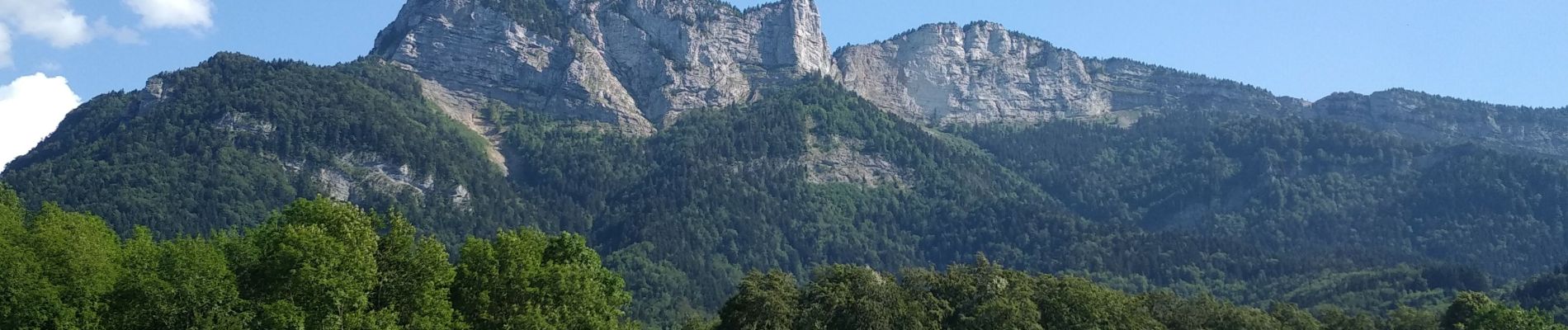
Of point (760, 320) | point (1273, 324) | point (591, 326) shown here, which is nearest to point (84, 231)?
point (591, 326)

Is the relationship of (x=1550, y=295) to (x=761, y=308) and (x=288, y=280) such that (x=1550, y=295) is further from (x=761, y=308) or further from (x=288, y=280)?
(x=288, y=280)

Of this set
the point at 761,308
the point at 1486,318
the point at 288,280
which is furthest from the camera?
the point at 1486,318

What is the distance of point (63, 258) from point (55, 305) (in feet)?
20.1

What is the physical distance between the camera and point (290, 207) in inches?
2539

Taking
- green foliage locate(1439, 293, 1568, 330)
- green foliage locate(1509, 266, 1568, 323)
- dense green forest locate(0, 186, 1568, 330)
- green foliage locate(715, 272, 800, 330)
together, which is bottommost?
green foliage locate(1509, 266, 1568, 323)

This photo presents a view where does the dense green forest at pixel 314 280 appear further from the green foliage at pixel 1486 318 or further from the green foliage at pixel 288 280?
the green foliage at pixel 1486 318

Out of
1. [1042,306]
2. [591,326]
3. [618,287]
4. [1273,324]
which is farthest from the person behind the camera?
[1273,324]

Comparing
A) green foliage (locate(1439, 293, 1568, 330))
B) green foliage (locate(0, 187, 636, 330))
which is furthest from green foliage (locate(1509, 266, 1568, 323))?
green foliage (locate(0, 187, 636, 330))

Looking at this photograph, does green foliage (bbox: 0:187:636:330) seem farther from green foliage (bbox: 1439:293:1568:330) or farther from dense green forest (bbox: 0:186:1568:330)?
green foliage (bbox: 1439:293:1568:330)

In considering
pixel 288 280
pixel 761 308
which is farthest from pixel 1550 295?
pixel 288 280

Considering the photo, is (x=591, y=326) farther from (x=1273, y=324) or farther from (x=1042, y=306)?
(x=1273, y=324)

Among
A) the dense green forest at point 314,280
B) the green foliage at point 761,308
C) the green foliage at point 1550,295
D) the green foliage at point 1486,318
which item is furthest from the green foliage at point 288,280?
the green foliage at point 1550,295

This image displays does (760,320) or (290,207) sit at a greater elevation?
(290,207)

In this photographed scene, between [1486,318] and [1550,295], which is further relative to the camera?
[1550,295]
